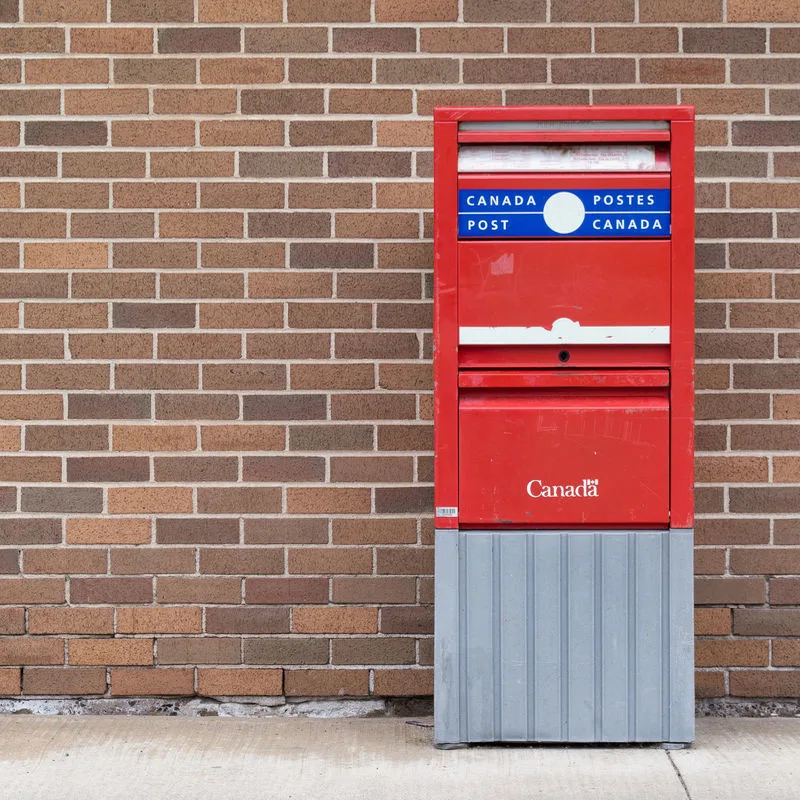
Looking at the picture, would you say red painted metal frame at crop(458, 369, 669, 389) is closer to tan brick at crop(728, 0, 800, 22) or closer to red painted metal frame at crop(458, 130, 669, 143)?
red painted metal frame at crop(458, 130, 669, 143)

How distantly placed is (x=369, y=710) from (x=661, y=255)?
2237 millimetres

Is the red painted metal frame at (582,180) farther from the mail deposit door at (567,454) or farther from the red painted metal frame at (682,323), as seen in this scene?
the mail deposit door at (567,454)

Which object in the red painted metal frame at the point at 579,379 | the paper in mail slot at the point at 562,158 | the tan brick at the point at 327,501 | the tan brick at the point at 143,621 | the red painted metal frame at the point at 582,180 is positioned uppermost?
the paper in mail slot at the point at 562,158

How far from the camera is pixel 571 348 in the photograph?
3766mm

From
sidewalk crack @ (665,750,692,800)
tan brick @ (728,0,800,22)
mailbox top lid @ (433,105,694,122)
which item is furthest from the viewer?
tan brick @ (728,0,800,22)

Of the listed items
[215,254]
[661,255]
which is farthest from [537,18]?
[215,254]

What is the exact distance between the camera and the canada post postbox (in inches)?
148

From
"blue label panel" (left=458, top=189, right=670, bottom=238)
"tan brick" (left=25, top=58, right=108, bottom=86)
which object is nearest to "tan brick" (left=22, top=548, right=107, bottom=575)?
"tan brick" (left=25, top=58, right=108, bottom=86)

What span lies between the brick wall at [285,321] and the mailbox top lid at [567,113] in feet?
2.37

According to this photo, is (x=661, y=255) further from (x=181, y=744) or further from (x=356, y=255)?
(x=181, y=744)

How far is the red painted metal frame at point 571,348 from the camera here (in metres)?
3.75

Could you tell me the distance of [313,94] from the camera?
4477 millimetres

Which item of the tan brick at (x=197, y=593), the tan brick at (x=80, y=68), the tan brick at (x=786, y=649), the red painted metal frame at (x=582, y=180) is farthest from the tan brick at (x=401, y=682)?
the tan brick at (x=80, y=68)

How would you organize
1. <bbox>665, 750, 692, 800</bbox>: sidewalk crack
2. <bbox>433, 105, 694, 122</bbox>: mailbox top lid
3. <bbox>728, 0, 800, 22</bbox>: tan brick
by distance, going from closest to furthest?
<bbox>665, 750, 692, 800</bbox>: sidewalk crack < <bbox>433, 105, 694, 122</bbox>: mailbox top lid < <bbox>728, 0, 800, 22</bbox>: tan brick
